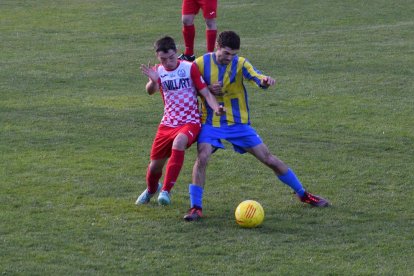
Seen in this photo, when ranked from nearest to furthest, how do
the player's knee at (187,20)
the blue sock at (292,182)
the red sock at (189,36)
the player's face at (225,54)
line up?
1. the player's face at (225,54)
2. the blue sock at (292,182)
3. the red sock at (189,36)
4. the player's knee at (187,20)

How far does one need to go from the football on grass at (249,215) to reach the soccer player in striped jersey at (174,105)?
0.81 meters

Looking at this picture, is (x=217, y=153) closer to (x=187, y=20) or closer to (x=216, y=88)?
(x=216, y=88)

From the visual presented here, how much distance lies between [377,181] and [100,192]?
288cm

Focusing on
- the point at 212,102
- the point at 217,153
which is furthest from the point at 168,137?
the point at 217,153

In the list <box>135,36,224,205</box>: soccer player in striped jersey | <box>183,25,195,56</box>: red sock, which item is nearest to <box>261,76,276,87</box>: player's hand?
<box>135,36,224,205</box>: soccer player in striped jersey

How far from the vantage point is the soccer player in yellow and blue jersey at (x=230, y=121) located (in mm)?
8805

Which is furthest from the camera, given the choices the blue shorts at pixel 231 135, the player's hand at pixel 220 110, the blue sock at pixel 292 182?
the blue sock at pixel 292 182

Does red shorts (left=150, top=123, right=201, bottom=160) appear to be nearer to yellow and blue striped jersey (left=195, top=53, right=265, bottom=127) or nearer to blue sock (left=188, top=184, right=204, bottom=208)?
yellow and blue striped jersey (left=195, top=53, right=265, bottom=127)

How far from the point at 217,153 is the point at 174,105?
2.32m

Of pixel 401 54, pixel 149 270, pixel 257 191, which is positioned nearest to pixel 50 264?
pixel 149 270

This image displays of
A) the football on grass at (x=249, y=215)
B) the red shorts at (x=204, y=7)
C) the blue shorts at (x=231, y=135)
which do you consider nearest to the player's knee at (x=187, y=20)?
the red shorts at (x=204, y=7)

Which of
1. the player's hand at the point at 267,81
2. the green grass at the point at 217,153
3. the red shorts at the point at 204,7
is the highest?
the player's hand at the point at 267,81

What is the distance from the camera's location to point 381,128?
12.3 meters

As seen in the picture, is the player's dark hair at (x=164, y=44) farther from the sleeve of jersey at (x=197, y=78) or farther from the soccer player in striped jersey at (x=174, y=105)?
the sleeve of jersey at (x=197, y=78)
